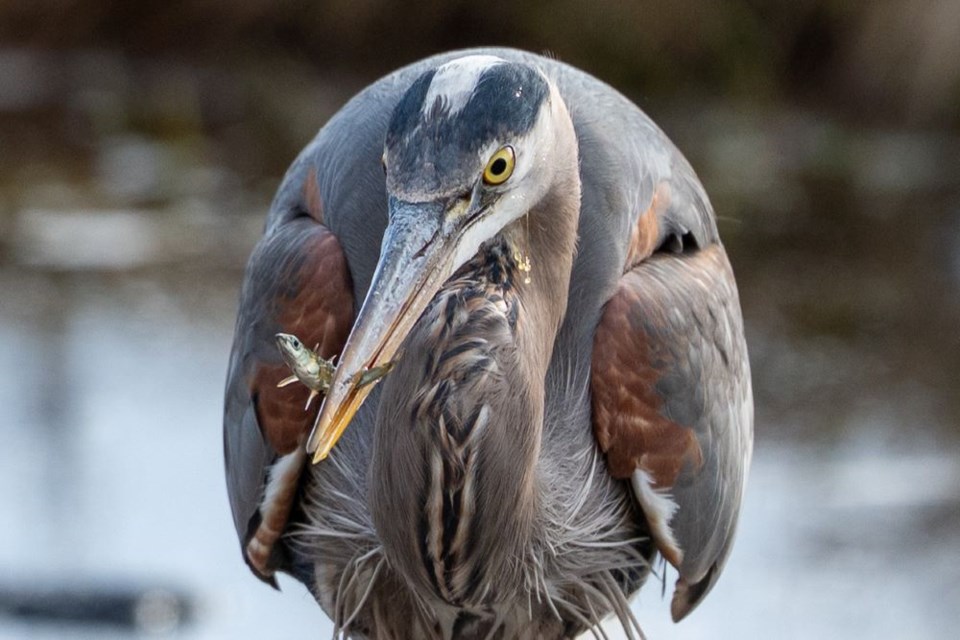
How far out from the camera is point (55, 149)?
12836mm

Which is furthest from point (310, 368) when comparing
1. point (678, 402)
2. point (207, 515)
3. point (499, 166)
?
point (207, 515)

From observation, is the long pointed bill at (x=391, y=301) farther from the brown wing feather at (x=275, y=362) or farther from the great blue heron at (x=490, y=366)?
the brown wing feather at (x=275, y=362)

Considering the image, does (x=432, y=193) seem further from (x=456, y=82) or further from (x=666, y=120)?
(x=666, y=120)

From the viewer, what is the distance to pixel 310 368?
10.5 feet

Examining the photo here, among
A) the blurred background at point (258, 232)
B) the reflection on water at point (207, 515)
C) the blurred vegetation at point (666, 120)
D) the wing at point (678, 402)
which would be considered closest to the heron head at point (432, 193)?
the wing at point (678, 402)

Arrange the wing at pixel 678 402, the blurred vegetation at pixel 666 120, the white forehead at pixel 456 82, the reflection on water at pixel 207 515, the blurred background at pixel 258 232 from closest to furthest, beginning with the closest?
the white forehead at pixel 456 82, the wing at pixel 678 402, the reflection on water at pixel 207 515, the blurred background at pixel 258 232, the blurred vegetation at pixel 666 120

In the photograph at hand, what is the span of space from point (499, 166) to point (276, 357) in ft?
3.88

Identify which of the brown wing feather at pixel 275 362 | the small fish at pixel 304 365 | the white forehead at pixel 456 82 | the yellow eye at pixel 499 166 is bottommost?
the brown wing feather at pixel 275 362

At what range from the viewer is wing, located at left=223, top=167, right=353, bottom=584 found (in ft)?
13.3

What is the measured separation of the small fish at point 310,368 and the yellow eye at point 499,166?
0.42 meters

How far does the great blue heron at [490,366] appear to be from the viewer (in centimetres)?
317

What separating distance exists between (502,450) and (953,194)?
354 inches

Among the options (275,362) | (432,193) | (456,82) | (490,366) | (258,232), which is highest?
(456,82)

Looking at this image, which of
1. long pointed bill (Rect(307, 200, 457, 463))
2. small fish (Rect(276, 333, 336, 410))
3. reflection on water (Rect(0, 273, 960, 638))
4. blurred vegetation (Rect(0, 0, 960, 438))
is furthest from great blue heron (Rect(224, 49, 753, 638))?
blurred vegetation (Rect(0, 0, 960, 438))
